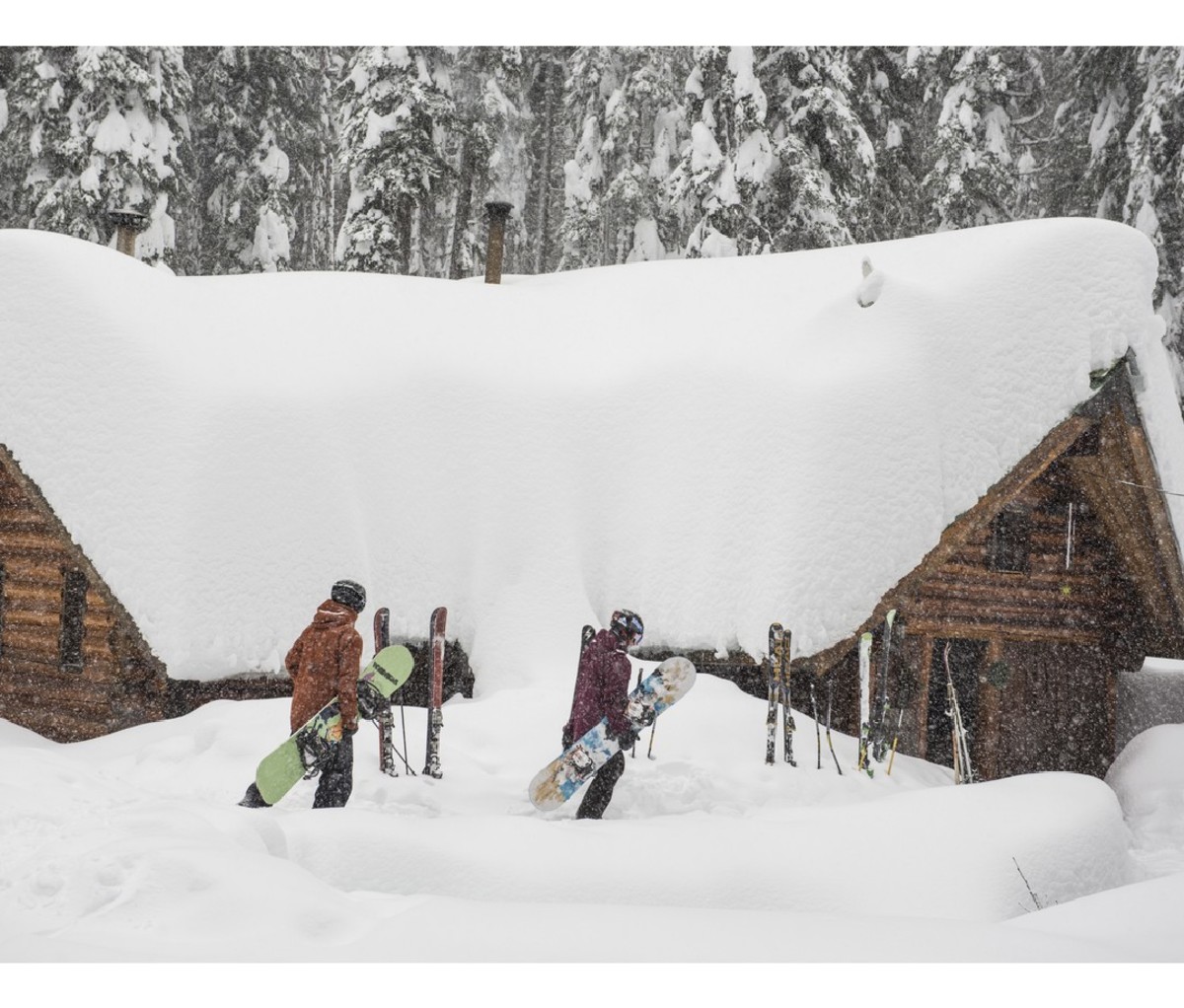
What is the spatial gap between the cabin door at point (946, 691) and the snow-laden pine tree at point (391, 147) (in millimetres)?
8660

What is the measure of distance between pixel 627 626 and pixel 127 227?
10.7m

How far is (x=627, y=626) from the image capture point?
24.7ft

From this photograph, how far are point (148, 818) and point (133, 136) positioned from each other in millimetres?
8090

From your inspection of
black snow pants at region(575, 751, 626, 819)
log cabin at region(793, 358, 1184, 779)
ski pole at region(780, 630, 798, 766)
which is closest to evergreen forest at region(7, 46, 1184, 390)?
log cabin at region(793, 358, 1184, 779)

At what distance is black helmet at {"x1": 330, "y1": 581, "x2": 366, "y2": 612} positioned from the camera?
745 cm

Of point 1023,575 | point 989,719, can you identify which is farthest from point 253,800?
point 1023,575

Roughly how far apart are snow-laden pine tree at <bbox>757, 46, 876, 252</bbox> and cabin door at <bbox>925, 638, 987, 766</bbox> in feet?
21.0

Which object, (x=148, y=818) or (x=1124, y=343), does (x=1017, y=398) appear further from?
(x=148, y=818)

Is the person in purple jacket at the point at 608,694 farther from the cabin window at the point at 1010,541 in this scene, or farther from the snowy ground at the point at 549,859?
the cabin window at the point at 1010,541

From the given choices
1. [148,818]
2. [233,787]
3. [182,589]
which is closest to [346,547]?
[182,589]

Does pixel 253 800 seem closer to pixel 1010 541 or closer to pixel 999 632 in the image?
pixel 999 632

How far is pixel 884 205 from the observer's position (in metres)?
16.9

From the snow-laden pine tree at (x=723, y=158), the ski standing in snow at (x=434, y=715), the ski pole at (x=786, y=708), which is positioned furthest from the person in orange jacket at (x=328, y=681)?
the snow-laden pine tree at (x=723, y=158)

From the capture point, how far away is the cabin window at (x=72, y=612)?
35.2 ft
